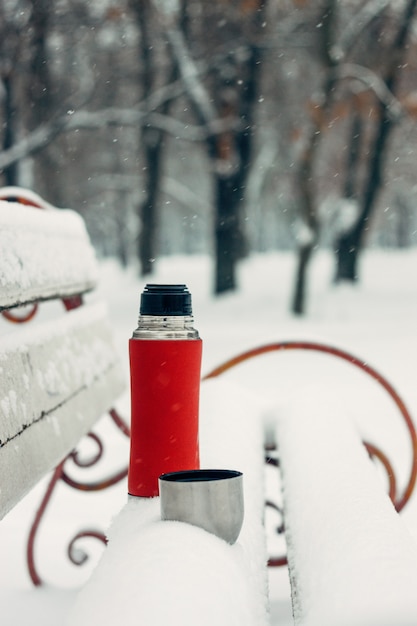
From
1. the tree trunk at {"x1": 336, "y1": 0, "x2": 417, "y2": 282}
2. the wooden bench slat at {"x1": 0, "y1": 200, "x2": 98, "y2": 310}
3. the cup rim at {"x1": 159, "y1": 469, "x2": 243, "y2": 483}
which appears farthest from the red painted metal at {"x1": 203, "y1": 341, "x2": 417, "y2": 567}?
the tree trunk at {"x1": 336, "y1": 0, "x2": 417, "y2": 282}

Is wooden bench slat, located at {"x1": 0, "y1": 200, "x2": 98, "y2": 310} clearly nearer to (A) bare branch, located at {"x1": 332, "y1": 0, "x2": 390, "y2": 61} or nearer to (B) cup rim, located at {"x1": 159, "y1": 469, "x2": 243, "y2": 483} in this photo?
(B) cup rim, located at {"x1": 159, "y1": 469, "x2": 243, "y2": 483}

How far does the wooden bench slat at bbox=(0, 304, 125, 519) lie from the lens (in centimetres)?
150

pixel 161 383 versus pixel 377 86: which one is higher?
pixel 377 86

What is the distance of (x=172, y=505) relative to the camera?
1.15 metres

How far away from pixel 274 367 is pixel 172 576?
22.9 ft

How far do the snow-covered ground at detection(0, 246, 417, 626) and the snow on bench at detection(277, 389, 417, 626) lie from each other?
1.85ft

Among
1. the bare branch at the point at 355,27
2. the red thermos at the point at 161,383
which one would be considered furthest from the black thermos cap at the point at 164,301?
the bare branch at the point at 355,27

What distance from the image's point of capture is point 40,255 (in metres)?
1.99

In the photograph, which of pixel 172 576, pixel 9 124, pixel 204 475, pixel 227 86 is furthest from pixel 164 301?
pixel 227 86

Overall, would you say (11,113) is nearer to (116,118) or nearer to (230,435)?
(116,118)

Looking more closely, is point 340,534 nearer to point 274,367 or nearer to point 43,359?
point 43,359

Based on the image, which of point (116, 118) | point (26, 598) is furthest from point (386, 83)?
point (26, 598)

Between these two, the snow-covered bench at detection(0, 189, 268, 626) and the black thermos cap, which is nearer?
the snow-covered bench at detection(0, 189, 268, 626)

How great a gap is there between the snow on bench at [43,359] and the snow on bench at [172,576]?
28 cm
